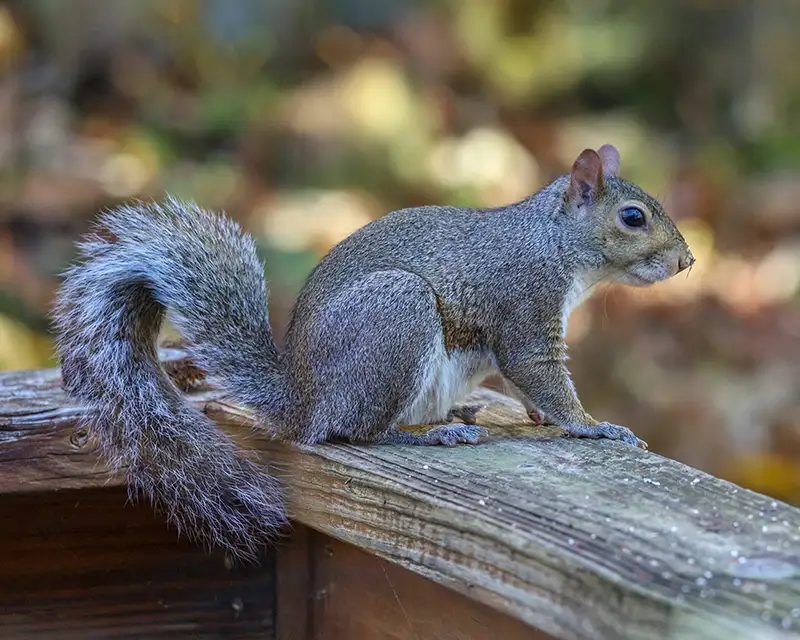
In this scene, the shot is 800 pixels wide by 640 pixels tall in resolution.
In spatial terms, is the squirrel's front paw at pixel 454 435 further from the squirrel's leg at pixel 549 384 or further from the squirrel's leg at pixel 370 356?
the squirrel's leg at pixel 549 384

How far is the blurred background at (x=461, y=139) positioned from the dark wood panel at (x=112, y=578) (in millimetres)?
2126

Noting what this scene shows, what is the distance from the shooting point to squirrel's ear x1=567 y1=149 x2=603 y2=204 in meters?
2.49

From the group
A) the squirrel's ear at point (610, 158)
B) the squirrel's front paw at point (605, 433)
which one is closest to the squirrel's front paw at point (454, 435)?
the squirrel's front paw at point (605, 433)

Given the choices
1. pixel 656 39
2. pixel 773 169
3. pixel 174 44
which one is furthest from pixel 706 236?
pixel 174 44

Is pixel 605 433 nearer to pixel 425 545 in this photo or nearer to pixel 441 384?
pixel 441 384

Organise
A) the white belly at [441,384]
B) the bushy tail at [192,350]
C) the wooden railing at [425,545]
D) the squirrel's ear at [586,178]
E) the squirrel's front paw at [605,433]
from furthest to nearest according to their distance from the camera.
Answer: the squirrel's ear at [586,178], the white belly at [441,384], the squirrel's front paw at [605,433], the bushy tail at [192,350], the wooden railing at [425,545]

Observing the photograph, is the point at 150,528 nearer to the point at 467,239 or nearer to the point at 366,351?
the point at 366,351

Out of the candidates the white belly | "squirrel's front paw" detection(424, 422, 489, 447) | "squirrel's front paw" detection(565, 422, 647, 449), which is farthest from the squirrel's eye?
"squirrel's front paw" detection(424, 422, 489, 447)

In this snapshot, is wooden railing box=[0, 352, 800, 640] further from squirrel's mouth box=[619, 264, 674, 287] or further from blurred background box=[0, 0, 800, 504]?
blurred background box=[0, 0, 800, 504]

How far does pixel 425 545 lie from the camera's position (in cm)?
155

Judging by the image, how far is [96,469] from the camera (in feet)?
6.16

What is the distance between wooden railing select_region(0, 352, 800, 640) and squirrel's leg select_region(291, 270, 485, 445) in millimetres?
122

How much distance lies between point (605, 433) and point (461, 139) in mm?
5369

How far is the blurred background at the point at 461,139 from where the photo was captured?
5004 mm
